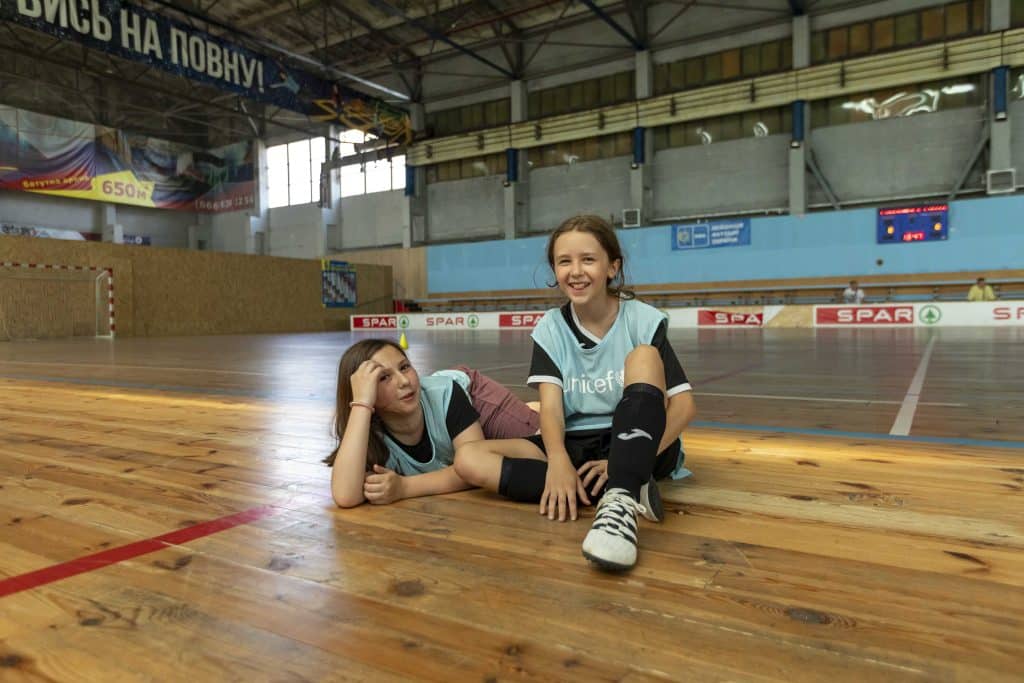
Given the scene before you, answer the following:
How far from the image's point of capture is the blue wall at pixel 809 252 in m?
14.1

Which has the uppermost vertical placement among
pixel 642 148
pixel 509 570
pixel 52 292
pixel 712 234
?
pixel 642 148

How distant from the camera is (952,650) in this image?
93cm

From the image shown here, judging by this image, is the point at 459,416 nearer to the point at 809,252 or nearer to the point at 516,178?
the point at 809,252

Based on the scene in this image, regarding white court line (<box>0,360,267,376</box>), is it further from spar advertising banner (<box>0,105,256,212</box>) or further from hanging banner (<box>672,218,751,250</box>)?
spar advertising banner (<box>0,105,256,212</box>)

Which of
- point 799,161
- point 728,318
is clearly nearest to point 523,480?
point 728,318

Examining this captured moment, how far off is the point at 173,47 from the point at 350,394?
12.8 meters

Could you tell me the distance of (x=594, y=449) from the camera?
1.88 metres

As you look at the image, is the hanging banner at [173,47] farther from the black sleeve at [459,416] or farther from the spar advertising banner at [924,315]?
the spar advertising banner at [924,315]

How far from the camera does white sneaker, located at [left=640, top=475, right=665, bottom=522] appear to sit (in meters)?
1.52

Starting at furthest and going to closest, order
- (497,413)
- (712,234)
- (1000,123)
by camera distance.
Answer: (712,234) → (1000,123) → (497,413)

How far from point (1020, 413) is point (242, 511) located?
329 cm

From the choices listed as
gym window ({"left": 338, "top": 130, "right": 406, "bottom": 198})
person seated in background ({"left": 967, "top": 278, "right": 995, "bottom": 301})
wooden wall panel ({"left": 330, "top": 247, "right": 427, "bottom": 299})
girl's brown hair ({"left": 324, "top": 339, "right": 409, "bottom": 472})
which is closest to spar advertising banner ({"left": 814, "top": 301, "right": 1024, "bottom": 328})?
person seated in background ({"left": 967, "top": 278, "right": 995, "bottom": 301})

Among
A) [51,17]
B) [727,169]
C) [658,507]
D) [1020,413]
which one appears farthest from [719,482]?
[727,169]

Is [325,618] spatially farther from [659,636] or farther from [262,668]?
[659,636]
